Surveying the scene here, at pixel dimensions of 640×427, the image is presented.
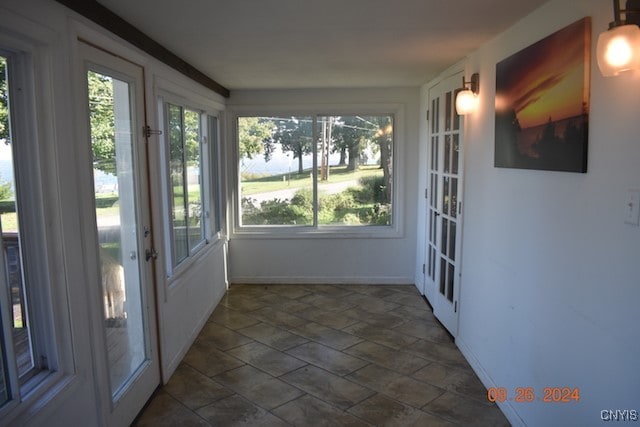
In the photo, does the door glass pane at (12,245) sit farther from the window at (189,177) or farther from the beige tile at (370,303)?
the beige tile at (370,303)

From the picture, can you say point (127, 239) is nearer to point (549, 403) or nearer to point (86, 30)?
point (86, 30)

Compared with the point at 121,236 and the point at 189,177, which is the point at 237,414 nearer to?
the point at 121,236

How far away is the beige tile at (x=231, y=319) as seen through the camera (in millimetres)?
4219

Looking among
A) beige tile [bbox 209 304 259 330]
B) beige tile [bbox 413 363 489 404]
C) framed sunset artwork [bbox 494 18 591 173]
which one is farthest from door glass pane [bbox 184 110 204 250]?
framed sunset artwork [bbox 494 18 591 173]

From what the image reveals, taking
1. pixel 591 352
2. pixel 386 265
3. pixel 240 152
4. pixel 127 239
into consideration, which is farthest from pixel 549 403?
pixel 240 152

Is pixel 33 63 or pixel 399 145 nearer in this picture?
pixel 33 63

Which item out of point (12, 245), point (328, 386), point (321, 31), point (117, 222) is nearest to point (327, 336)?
point (328, 386)

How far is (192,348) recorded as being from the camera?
3691 mm

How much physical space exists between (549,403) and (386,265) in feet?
10.6

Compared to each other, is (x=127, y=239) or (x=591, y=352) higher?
(x=127, y=239)

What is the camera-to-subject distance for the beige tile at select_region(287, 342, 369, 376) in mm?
3340

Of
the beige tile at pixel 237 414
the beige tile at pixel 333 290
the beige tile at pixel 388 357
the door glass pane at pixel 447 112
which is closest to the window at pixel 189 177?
the beige tile at pixel 237 414

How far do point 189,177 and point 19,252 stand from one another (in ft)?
7.27

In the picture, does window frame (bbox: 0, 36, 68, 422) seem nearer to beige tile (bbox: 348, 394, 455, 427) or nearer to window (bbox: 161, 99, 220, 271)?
window (bbox: 161, 99, 220, 271)
